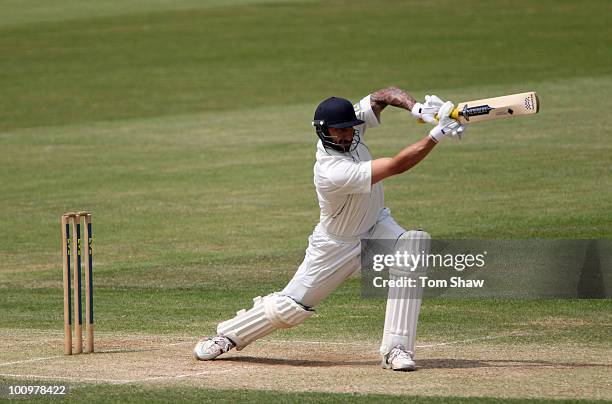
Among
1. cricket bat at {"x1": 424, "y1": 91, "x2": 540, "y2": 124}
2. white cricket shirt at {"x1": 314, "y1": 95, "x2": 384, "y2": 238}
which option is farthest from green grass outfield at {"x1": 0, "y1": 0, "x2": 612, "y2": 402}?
cricket bat at {"x1": 424, "y1": 91, "x2": 540, "y2": 124}

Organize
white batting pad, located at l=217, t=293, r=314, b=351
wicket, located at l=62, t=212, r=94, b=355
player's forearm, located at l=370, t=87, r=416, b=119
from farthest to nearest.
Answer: wicket, located at l=62, t=212, r=94, b=355 → player's forearm, located at l=370, t=87, r=416, b=119 → white batting pad, located at l=217, t=293, r=314, b=351

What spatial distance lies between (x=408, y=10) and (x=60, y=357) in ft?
122

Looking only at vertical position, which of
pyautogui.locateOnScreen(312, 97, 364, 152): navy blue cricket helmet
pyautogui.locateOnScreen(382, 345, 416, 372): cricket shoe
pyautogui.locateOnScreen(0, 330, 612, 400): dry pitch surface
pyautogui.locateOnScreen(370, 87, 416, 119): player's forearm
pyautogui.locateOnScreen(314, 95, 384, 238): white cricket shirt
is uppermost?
pyautogui.locateOnScreen(370, 87, 416, 119): player's forearm

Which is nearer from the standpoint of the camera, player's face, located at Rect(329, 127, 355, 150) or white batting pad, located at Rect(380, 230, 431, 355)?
white batting pad, located at Rect(380, 230, 431, 355)

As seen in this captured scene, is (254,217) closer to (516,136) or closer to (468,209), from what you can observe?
(468,209)

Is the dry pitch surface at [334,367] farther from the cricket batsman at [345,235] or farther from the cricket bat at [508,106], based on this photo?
the cricket bat at [508,106]

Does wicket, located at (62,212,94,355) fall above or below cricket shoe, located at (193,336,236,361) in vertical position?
above

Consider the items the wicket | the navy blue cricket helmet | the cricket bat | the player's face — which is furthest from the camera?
the wicket

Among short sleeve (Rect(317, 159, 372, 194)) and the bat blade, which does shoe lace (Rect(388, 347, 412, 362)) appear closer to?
short sleeve (Rect(317, 159, 372, 194))

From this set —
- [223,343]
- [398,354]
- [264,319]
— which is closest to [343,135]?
[264,319]

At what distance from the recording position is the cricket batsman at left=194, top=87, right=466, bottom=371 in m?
9.09

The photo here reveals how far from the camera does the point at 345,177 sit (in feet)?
29.8

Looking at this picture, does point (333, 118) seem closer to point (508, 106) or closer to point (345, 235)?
point (345, 235)

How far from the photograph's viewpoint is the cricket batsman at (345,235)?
29.8ft
